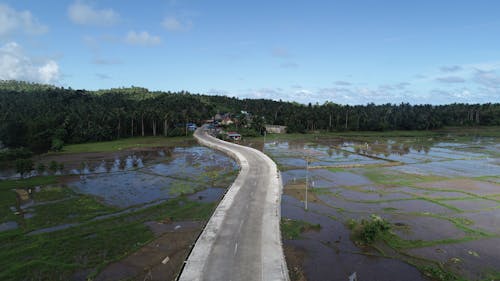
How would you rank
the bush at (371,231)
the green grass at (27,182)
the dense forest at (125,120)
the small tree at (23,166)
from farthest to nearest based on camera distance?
1. the dense forest at (125,120)
2. the small tree at (23,166)
3. the green grass at (27,182)
4. the bush at (371,231)

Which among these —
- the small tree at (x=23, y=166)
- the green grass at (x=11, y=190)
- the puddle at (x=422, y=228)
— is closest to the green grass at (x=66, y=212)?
the green grass at (x=11, y=190)

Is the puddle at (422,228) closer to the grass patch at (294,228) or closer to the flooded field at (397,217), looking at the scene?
the flooded field at (397,217)

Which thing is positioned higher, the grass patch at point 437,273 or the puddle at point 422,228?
the puddle at point 422,228

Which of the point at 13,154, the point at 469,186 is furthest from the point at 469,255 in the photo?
the point at 13,154

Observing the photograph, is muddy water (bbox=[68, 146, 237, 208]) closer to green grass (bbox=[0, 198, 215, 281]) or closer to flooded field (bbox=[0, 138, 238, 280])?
flooded field (bbox=[0, 138, 238, 280])

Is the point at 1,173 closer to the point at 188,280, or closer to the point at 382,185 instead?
the point at 188,280

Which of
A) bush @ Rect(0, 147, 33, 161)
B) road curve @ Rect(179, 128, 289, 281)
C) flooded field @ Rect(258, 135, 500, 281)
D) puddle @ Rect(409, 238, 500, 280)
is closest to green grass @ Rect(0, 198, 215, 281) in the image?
road curve @ Rect(179, 128, 289, 281)
